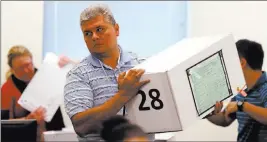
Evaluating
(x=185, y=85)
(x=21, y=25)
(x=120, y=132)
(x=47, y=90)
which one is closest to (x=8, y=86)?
(x=47, y=90)

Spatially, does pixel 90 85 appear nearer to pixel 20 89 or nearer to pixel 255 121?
pixel 255 121

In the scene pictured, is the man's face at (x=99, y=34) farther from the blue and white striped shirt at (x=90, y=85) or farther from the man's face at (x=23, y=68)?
the man's face at (x=23, y=68)

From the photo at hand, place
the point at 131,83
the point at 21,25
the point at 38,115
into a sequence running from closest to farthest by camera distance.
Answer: the point at 131,83 → the point at 38,115 → the point at 21,25

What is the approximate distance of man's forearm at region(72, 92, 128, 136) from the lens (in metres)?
1.34

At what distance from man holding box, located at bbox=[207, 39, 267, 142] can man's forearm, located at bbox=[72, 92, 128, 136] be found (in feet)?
1.89

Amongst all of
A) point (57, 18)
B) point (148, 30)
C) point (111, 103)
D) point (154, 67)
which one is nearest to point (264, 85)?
point (154, 67)

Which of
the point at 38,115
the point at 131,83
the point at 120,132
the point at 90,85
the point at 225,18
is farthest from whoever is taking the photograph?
the point at 225,18

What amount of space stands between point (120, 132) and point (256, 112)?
863mm

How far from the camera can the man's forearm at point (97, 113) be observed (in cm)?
134

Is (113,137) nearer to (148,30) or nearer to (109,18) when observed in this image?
(109,18)

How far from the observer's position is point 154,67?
1397 mm

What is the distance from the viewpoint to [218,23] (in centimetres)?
312

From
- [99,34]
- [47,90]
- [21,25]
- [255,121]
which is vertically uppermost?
[21,25]

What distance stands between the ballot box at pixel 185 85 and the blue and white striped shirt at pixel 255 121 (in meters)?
0.34
